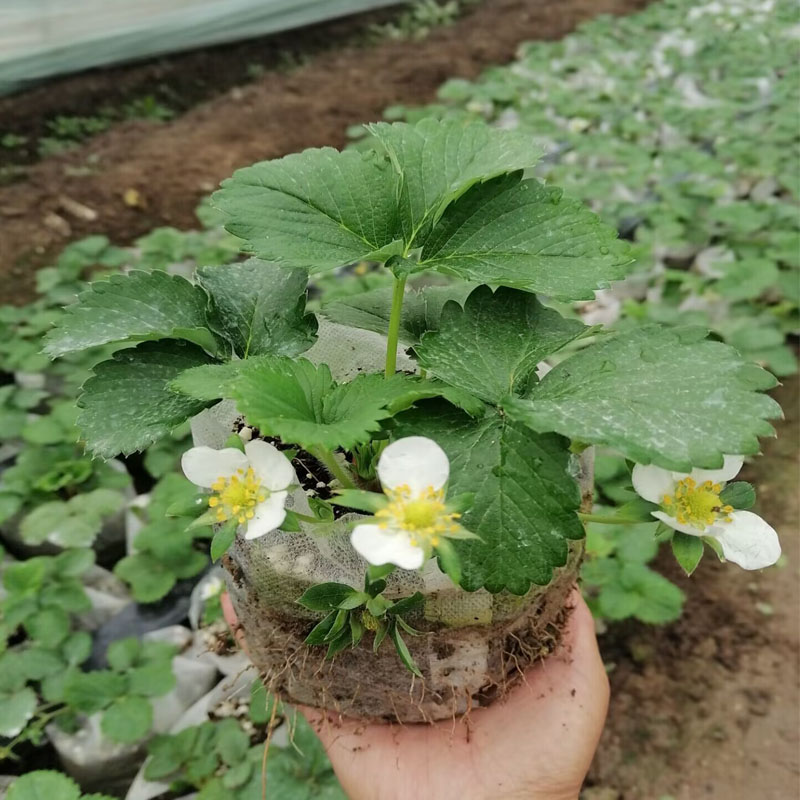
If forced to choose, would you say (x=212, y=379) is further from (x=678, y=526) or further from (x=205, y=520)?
(x=678, y=526)

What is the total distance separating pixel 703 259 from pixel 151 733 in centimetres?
181

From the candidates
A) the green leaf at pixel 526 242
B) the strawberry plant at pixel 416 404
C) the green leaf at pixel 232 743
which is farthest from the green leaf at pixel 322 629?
the green leaf at pixel 232 743

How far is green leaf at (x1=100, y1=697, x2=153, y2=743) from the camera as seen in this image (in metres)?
1.15

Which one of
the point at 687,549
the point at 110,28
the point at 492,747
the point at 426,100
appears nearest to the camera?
the point at 687,549

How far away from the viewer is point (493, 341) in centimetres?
69

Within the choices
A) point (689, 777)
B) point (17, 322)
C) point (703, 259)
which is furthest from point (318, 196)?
point (703, 259)

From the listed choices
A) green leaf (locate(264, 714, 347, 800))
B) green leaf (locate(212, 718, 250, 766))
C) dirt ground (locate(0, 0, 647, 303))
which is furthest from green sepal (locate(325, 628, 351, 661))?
dirt ground (locate(0, 0, 647, 303))

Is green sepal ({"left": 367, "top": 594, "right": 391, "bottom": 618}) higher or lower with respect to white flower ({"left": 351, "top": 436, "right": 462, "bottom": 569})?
lower

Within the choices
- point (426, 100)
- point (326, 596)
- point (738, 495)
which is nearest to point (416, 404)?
point (326, 596)

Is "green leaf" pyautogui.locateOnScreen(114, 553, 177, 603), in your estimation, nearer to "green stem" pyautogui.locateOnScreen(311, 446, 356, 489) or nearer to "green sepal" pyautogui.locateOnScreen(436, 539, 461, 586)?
"green stem" pyautogui.locateOnScreen(311, 446, 356, 489)

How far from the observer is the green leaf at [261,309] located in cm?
75

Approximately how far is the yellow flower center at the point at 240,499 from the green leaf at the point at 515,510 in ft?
0.42

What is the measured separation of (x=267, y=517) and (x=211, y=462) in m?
0.07

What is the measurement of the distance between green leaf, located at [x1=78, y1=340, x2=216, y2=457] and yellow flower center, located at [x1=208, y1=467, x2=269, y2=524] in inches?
3.7
